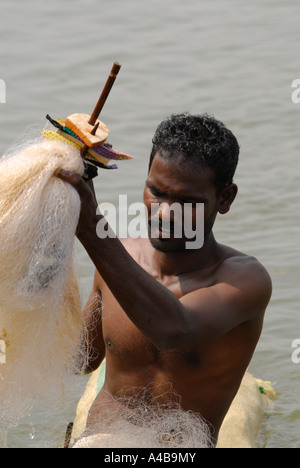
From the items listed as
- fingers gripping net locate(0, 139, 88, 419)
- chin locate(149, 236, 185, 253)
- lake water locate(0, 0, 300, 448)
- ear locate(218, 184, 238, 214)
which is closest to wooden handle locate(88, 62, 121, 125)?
fingers gripping net locate(0, 139, 88, 419)

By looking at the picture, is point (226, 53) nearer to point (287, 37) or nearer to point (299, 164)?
point (287, 37)

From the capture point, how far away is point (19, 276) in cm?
263

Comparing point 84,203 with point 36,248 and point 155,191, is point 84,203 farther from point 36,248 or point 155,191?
point 155,191

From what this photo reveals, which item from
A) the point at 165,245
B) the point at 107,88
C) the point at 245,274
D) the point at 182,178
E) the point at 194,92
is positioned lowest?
the point at 194,92

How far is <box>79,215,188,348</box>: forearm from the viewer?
255 cm

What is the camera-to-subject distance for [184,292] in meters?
3.05

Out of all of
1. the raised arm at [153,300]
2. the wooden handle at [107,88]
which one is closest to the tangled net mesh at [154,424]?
the raised arm at [153,300]

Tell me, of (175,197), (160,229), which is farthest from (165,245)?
(175,197)

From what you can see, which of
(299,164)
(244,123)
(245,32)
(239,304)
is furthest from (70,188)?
(245,32)

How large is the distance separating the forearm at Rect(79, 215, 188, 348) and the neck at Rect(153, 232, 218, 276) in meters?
0.49

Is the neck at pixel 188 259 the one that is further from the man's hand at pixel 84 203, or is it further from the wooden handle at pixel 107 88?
the wooden handle at pixel 107 88

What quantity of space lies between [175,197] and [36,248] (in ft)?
1.74

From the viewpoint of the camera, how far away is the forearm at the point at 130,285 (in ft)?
8.36

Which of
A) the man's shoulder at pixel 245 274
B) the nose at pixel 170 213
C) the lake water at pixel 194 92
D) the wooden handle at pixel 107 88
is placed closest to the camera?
the wooden handle at pixel 107 88
